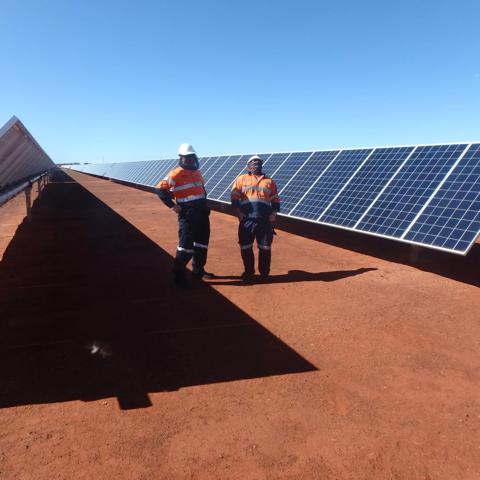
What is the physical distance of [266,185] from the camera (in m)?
6.60

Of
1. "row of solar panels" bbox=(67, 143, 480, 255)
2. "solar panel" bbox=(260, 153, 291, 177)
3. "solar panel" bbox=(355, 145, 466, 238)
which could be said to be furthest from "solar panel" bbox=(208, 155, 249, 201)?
"solar panel" bbox=(355, 145, 466, 238)

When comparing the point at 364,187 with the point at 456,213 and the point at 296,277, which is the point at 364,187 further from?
the point at 296,277

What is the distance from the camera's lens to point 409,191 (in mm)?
8508

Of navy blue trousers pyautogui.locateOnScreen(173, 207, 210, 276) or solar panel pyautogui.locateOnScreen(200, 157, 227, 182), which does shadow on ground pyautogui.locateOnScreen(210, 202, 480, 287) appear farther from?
solar panel pyautogui.locateOnScreen(200, 157, 227, 182)

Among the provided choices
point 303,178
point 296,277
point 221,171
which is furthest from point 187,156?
point 221,171

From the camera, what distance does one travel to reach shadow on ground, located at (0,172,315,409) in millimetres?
3473

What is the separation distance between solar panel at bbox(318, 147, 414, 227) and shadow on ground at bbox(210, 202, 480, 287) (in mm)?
787

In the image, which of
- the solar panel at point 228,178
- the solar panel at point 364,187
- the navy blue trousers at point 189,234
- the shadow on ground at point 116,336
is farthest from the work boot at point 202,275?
the solar panel at point 228,178

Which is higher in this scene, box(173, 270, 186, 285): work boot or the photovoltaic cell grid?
the photovoltaic cell grid

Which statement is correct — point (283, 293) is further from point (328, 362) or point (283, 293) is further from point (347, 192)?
point (347, 192)

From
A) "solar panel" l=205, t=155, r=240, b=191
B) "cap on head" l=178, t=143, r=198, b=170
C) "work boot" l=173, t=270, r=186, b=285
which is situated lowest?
"work boot" l=173, t=270, r=186, b=285

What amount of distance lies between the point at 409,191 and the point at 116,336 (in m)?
6.88

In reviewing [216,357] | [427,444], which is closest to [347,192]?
[216,357]

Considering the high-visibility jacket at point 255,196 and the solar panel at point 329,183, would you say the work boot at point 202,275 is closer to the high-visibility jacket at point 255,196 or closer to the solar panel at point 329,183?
the high-visibility jacket at point 255,196
